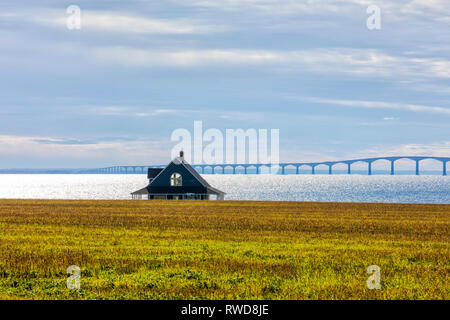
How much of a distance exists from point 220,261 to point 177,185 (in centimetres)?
6780

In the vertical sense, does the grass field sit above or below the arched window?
below

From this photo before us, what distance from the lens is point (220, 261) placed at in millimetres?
19922

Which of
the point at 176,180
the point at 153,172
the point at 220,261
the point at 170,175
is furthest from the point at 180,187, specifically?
the point at 220,261

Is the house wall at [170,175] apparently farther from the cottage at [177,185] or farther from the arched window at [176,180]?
the arched window at [176,180]

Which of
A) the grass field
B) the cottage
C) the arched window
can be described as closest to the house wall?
the cottage

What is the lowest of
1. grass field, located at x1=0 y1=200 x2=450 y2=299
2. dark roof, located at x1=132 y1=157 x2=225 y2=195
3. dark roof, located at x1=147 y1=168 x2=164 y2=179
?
grass field, located at x1=0 y1=200 x2=450 y2=299

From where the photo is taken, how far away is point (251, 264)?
19219mm

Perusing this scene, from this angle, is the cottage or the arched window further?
the arched window

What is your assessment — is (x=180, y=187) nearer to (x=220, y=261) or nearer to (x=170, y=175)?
(x=170, y=175)

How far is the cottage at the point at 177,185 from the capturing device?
3423 inches

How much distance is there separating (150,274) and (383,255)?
32.6ft

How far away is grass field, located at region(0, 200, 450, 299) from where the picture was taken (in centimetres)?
1471

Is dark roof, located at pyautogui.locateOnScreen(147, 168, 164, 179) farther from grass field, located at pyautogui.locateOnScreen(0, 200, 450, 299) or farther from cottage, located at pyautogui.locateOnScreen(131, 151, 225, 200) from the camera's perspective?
grass field, located at pyautogui.locateOnScreen(0, 200, 450, 299)

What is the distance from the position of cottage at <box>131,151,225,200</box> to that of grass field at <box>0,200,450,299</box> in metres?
50.4
